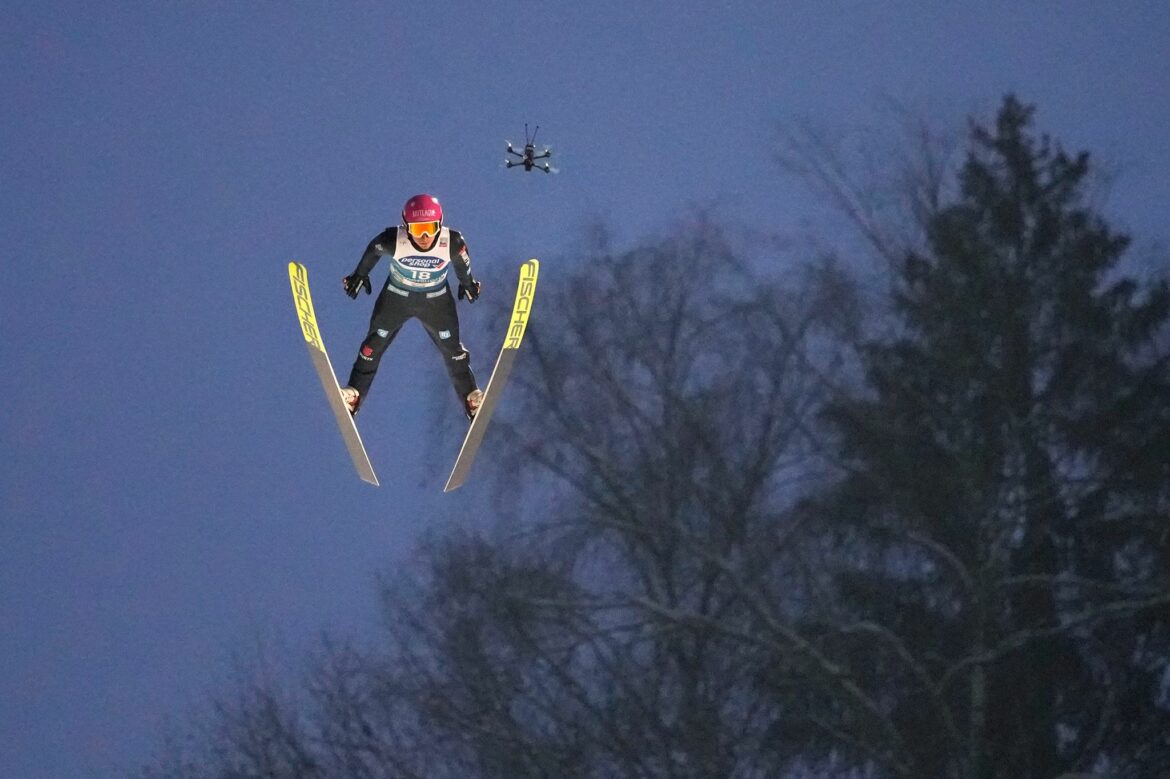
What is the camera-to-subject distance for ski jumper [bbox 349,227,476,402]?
1035cm

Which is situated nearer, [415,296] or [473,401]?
[415,296]

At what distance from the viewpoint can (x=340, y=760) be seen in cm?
1537

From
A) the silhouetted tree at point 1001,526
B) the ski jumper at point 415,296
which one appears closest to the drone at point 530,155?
the ski jumper at point 415,296

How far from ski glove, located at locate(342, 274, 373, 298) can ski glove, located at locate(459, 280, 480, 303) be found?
1.79 ft

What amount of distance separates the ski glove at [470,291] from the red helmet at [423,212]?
0.60 meters

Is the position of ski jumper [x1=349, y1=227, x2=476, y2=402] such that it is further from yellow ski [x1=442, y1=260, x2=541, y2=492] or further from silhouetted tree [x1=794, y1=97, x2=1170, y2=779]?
silhouetted tree [x1=794, y1=97, x2=1170, y2=779]

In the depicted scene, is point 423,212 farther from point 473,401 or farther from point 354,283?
point 473,401

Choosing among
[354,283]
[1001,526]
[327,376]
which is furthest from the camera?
[1001,526]

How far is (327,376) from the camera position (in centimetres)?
1128

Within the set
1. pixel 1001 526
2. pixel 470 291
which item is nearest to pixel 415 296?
pixel 470 291

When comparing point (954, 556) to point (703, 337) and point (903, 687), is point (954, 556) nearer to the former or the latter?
point (903, 687)

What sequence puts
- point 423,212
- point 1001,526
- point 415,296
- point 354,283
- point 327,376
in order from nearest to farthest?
point 423,212
point 354,283
point 415,296
point 327,376
point 1001,526

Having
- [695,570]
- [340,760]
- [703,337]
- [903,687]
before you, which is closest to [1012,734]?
[903,687]

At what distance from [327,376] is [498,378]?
107 cm
